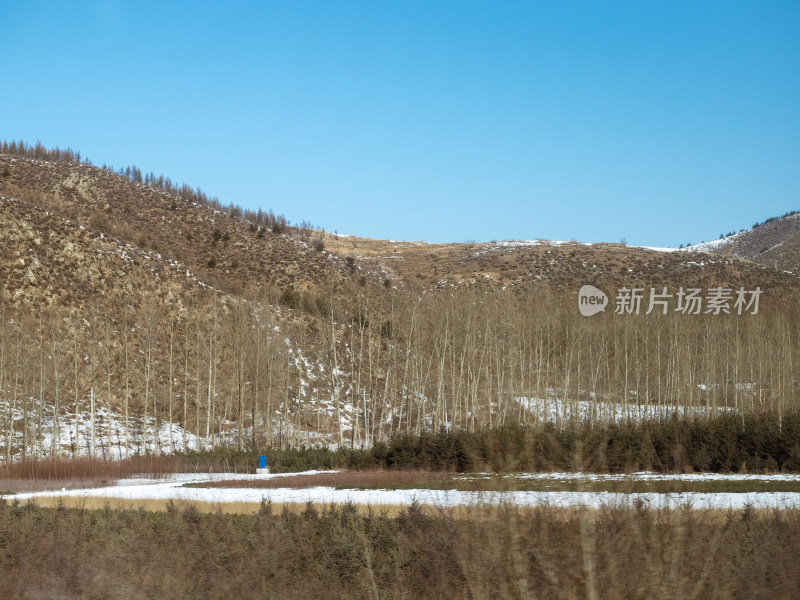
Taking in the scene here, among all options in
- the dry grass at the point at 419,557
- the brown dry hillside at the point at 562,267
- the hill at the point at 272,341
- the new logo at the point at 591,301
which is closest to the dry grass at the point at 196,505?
the dry grass at the point at 419,557

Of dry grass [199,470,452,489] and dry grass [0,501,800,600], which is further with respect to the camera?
dry grass [199,470,452,489]

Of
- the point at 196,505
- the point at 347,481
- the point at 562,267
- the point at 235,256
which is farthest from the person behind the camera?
the point at 562,267

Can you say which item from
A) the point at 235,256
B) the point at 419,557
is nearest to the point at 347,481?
the point at 419,557

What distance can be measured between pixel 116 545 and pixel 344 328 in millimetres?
68028

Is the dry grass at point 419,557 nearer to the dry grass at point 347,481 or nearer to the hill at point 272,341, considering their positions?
the dry grass at point 347,481

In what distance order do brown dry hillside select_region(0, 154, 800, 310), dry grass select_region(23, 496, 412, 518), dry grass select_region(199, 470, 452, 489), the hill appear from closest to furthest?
dry grass select_region(23, 496, 412, 518)
dry grass select_region(199, 470, 452, 489)
the hill
brown dry hillside select_region(0, 154, 800, 310)

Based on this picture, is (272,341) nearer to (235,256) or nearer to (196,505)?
(196,505)

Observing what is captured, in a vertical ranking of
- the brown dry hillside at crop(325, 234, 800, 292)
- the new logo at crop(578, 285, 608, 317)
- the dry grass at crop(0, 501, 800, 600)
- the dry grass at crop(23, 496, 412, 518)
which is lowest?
the dry grass at crop(23, 496, 412, 518)

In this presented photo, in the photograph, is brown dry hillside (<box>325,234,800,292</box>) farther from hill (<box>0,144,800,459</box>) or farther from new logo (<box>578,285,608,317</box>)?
new logo (<box>578,285,608,317</box>)

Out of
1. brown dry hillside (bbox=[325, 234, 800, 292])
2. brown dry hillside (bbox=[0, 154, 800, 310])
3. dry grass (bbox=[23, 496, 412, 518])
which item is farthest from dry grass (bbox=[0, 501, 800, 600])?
brown dry hillside (bbox=[325, 234, 800, 292])

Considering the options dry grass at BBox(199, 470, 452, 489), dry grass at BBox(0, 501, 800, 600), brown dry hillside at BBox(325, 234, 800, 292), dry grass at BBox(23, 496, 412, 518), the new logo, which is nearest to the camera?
dry grass at BBox(0, 501, 800, 600)

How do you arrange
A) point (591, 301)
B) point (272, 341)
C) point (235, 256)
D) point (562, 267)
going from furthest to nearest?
1. point (562, 267)
2. point (235, 256)
3. point (591, 301)
4. point (272, 341)

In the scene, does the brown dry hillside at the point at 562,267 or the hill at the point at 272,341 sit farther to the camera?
the brown dry hillside at the point at 562,267

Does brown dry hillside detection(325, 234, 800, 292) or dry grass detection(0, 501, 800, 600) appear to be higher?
brown dry hillside detection(325, 234, 800, 292)
